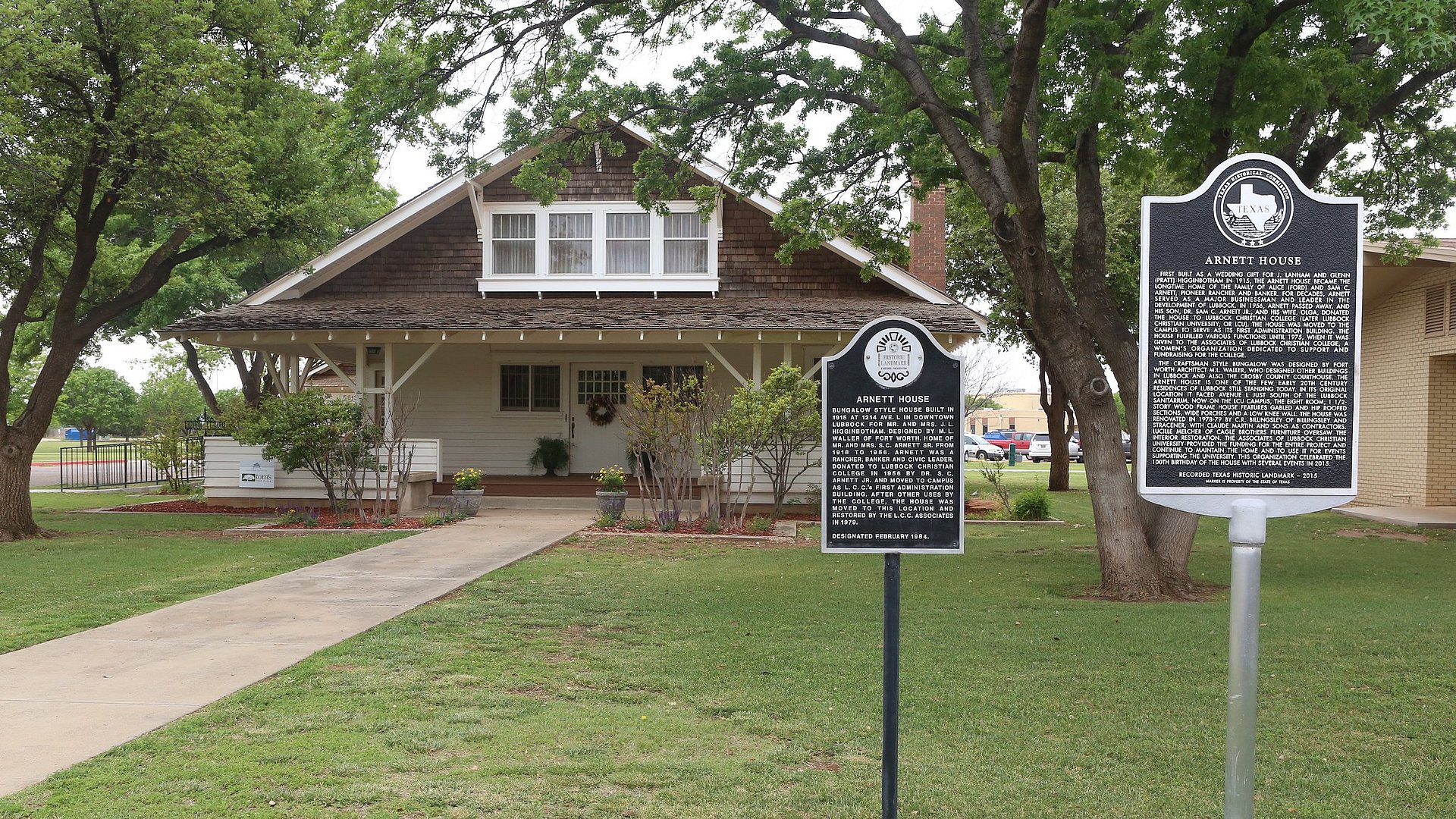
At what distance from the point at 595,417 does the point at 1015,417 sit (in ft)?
336

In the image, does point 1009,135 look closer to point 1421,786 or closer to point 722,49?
point 722,49

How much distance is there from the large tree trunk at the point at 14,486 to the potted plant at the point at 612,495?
8355mm

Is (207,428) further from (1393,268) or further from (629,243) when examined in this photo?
(1393,268)

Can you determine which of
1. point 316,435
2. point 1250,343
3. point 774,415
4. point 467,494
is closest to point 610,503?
point 467,494

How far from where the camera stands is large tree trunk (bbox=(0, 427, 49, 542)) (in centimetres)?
1584

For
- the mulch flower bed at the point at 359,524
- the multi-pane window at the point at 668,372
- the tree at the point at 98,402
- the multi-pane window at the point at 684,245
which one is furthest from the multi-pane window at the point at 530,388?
the tree at the point at 98,402

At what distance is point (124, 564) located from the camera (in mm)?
13117

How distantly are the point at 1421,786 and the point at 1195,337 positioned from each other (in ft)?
8.29

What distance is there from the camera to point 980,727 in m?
6.17

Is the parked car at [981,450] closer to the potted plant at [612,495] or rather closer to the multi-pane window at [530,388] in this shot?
the multi-pane window at [530,388]

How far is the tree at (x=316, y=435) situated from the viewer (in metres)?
17.7

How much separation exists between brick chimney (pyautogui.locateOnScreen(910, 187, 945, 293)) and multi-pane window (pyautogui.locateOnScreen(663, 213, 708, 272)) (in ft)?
15.0

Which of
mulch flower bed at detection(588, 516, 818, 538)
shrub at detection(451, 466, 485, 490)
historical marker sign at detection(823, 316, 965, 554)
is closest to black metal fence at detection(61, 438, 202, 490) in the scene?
shrub at detection(451, 466, 485, 490)

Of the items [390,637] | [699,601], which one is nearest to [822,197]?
[699,601]
